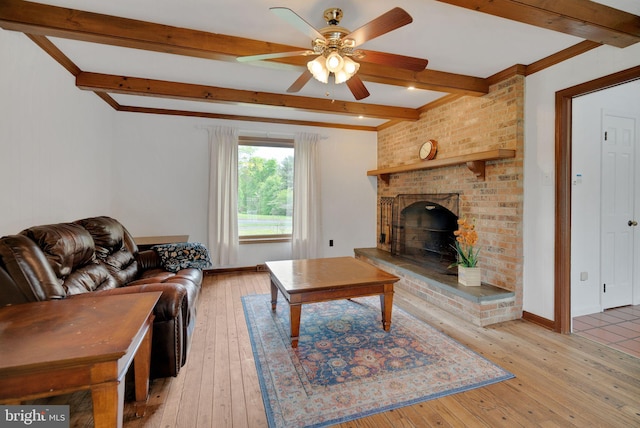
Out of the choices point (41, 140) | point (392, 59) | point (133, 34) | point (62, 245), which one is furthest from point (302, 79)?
point (41, 140)

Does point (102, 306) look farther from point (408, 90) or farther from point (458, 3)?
point (408, 90)

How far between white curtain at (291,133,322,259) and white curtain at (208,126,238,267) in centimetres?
96

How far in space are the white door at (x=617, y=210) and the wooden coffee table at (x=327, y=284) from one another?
2357mm

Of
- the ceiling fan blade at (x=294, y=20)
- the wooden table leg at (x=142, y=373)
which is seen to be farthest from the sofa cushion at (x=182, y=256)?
the ceiling fan blade at (x=294, y=20)

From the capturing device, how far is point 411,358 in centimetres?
224

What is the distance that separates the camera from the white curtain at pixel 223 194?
454 cm

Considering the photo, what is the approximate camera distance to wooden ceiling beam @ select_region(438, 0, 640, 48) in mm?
1696

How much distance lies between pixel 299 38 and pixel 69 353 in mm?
2491

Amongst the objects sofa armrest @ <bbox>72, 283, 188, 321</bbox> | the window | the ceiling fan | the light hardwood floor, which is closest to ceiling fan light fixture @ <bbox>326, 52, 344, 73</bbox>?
the ceiling fan

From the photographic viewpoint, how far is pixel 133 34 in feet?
7.13

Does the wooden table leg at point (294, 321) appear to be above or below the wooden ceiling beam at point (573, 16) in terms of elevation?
below

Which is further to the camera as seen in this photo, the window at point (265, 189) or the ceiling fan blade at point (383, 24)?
the window at point (265, 189)

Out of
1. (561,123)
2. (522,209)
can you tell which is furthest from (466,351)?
(561,123)

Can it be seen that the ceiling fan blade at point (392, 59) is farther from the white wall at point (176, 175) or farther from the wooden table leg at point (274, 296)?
the white wall at point (176, 175)
